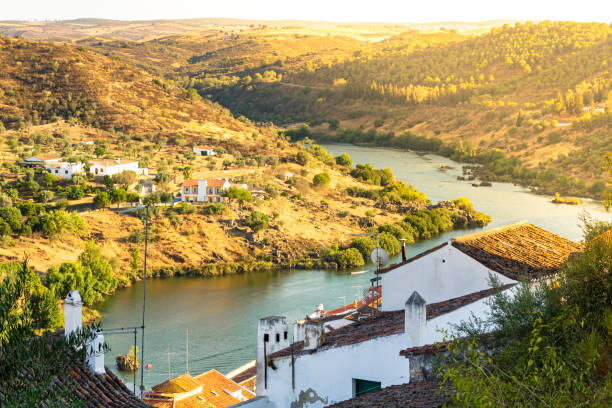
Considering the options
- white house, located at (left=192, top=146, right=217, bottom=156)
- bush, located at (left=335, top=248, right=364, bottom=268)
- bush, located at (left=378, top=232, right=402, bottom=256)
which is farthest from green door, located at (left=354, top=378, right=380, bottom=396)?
white house, located at (left=192, top=146, right=217, bottom=156)

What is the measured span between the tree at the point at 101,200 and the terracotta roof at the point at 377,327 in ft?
74.0

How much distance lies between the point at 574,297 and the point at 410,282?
12.8ft

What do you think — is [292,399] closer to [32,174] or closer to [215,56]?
[32,174]

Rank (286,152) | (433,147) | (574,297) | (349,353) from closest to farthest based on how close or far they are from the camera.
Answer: (574,297), (349,353), (286,152), (433,147)

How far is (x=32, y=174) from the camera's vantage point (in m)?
31.5

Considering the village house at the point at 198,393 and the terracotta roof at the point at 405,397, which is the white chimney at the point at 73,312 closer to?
the terracotta roof at the point at 405,397

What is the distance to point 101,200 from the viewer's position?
2986 cm

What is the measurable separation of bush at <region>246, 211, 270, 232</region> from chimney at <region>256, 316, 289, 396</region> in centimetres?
2334

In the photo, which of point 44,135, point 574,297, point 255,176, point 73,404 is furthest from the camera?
point 44,135

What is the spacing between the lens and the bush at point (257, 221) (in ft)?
103

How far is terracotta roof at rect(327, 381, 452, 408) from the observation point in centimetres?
552

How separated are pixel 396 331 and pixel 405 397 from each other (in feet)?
4.55

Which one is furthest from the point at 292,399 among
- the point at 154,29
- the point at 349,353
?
the point at 154,29

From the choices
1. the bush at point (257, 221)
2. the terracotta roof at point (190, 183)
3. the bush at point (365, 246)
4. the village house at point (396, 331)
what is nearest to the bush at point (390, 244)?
the bush at point (365, 246)
